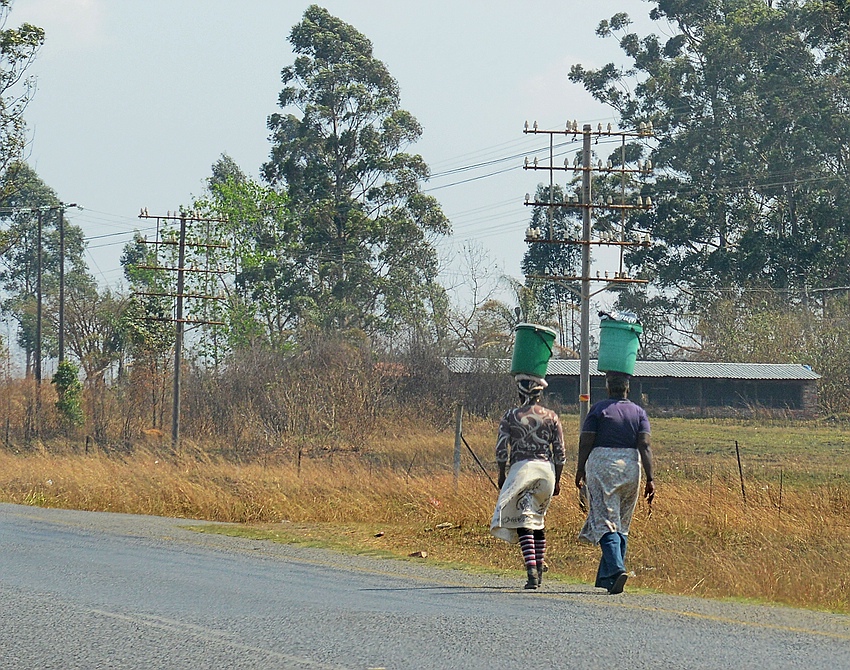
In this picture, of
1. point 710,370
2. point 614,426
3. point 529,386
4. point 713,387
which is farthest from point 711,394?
point 614,426

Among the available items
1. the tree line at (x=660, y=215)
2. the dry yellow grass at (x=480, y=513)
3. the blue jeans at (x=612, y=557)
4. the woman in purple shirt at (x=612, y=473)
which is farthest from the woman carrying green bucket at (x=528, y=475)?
the tree line at (x=660, y=215)

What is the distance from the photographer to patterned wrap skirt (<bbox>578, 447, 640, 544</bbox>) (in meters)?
10.6

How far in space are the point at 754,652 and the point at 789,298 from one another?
6064 centimetres

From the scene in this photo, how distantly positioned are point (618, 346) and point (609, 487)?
1438mm

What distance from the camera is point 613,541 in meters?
10.6

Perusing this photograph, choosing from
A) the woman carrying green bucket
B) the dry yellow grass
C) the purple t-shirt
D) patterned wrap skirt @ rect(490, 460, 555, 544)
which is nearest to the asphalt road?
the woman carrying green bucket

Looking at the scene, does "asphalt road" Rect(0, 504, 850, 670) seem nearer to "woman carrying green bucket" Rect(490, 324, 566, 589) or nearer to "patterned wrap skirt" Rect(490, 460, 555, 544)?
"woman carrying green bucket" Rect(490, 324, 566, 589)

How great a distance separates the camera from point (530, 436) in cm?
1111

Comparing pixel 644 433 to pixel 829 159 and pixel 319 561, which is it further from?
pixel 829 159

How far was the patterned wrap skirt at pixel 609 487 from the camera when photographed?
10594 mm

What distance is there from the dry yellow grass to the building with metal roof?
32.1m

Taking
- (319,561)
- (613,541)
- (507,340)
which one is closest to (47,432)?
(507,340)

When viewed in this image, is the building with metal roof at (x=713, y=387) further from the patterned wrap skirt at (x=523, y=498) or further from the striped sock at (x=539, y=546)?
the patterned wrap skirt at (x=523, y=498)

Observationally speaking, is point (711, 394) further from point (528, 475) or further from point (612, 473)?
point (612, 473)
